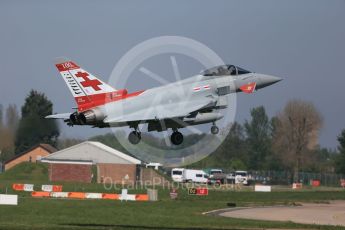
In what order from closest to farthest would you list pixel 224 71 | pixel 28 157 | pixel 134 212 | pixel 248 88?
pixel 224 71, pixel 248 88, pixel 134 212, pixel 28 157

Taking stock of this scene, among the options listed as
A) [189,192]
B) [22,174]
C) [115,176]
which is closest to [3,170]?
[22,174]

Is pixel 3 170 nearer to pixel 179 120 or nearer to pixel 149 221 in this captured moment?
pixel 149 221

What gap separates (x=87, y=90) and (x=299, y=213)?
123 feet

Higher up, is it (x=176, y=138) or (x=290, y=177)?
(x=176, y=138)

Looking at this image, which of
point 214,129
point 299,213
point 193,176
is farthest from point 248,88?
point 193,176

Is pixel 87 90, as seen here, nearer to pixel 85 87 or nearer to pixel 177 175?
pixel 85 87

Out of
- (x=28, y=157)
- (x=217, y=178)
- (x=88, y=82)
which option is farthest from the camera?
(x=217, y=178)

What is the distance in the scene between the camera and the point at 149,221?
6081 cm

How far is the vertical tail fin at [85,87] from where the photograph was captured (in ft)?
131

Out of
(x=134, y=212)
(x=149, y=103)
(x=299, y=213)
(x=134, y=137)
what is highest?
(x=149, y=103)

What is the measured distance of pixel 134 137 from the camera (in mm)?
38969

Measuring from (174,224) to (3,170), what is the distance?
6668 cm

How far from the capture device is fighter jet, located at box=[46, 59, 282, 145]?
39156mm

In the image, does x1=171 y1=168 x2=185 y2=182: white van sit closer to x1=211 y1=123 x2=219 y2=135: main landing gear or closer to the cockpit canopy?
the cockpit canopy
